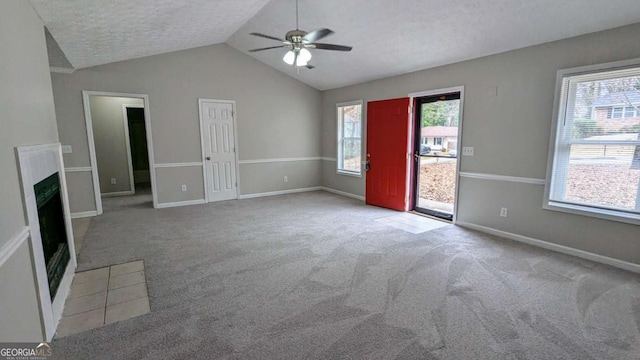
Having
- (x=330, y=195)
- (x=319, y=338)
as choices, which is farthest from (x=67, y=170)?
(x=319, y=338)

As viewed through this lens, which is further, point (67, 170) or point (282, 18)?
point (67, 170)

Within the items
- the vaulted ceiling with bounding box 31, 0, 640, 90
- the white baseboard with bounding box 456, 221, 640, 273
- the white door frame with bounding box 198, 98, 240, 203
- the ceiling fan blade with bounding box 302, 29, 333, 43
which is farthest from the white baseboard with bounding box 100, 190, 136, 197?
the white baseboard with bounding box 456, 221, 640, 273

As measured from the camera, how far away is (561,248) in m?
3.37

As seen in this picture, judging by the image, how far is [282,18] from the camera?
169 inches

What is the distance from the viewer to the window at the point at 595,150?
2.89 m

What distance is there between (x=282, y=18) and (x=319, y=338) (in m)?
4.18

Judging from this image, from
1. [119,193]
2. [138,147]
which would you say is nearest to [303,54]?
[119,193]

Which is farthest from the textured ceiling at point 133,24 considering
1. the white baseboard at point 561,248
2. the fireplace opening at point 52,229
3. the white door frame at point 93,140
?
the white baseboard at point 561,248

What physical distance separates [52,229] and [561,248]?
5249mm

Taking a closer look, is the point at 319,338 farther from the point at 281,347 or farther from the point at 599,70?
the point at 599,70

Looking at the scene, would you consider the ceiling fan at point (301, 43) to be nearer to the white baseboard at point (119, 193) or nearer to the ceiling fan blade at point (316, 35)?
the ceiling fan blade at point (316, 35)

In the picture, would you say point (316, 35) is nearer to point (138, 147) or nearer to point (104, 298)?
point (104, 298)

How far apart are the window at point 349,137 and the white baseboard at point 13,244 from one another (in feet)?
16.9

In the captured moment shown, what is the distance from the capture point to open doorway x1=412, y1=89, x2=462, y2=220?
4.56m
